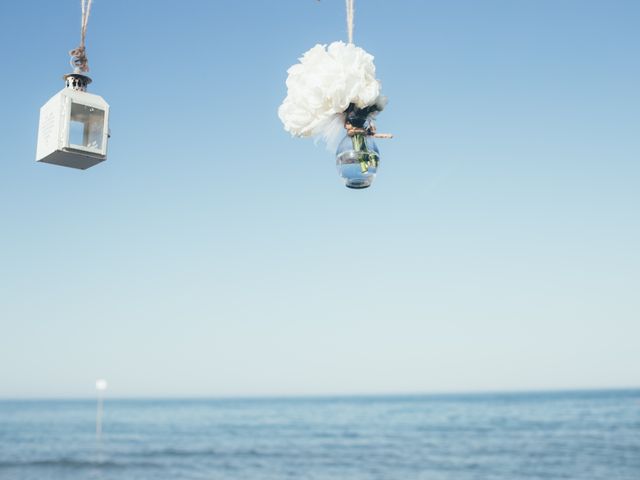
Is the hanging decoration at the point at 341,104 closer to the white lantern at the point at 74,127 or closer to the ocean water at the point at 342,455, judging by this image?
the white lantern at the point at 74,127

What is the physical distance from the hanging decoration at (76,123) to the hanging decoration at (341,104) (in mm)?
870

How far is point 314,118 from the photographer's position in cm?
207

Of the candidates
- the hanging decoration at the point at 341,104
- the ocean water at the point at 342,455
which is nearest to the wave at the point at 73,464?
the ocean water at the point at 342,455

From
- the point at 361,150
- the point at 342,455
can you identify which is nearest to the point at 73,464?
the point at 342,455

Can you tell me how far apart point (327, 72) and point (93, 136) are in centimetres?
110

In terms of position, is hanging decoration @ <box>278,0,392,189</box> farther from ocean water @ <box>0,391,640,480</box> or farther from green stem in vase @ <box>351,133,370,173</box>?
ocean water @ <box>0,391,640,480</box>

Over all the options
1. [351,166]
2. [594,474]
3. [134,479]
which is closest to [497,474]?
[594,474]

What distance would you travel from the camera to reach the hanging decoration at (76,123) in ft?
7.86

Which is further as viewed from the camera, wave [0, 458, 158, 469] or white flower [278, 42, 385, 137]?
wave [0, 458, 158, 469]

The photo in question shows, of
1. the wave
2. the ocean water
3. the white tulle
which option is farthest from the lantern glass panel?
the wave

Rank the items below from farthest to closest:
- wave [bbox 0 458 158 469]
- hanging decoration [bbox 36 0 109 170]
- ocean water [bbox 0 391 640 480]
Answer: wave [bbox 0 458 158 469] → ocean water [bbox 0 391 640 480] → hanging decoration [bbox 36 0 109 170]

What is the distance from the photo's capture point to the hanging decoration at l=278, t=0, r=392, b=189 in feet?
6.52

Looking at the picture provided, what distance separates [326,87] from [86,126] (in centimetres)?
111

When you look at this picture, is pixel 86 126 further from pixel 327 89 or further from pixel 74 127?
pixel 327 89
